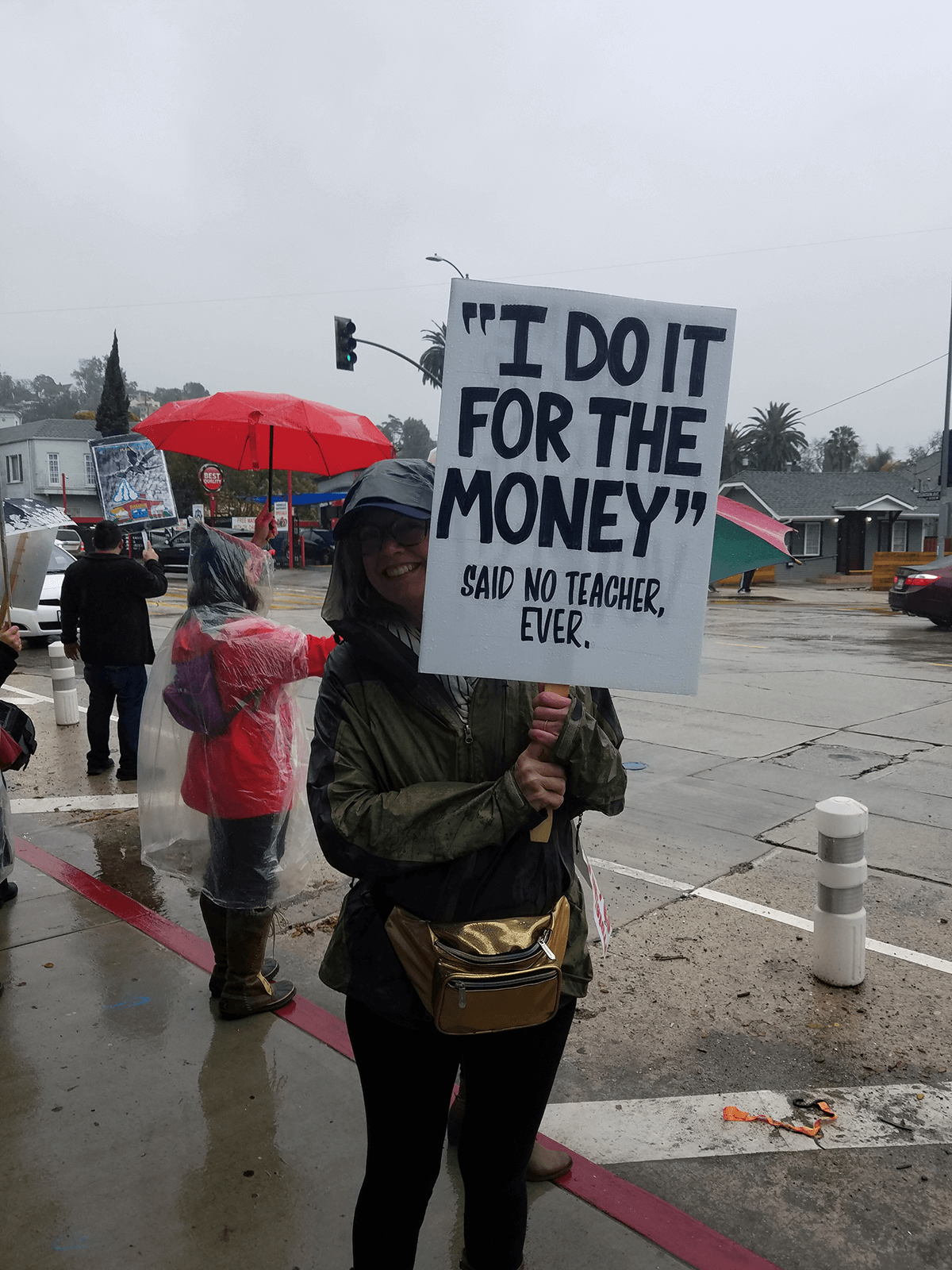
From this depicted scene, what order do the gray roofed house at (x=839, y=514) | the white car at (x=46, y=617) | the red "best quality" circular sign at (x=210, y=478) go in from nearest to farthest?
the white car at (x=46, y=617)
the red "best quality" circular sign at (x=210, y=478)
the gray roofed house at (x=839, y=514)

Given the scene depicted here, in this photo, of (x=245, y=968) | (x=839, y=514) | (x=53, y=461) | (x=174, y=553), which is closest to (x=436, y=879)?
(x=245, y=968)

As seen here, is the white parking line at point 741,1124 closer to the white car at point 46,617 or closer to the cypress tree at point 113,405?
the white car at point 46,617

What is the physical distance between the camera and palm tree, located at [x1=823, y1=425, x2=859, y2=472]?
309 ft

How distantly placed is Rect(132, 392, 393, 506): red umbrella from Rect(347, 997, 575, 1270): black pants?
3376mm

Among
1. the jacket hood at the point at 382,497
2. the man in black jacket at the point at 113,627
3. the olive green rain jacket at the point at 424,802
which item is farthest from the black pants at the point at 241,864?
the man in black jacket at the point at 113,627

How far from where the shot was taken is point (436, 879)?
1.79 metres

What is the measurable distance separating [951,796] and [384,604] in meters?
5.87

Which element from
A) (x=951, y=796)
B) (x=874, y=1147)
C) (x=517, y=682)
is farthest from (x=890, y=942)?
(x=517, y=682)

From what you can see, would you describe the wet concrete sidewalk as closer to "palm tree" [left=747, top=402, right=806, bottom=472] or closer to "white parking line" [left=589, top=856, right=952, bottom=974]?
"white parking line" [left=589, top=856, right=952, bottom=974]

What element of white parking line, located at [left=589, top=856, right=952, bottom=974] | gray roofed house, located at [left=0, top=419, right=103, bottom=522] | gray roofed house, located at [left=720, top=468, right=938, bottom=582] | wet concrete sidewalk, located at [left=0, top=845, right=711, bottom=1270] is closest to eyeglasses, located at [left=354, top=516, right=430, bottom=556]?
wet concrete sidewalk, located at [left=0, top=845, right=711, bottom=1270]

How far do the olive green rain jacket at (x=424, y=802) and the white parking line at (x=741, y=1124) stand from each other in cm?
126

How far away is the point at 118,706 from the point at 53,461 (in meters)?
58.9

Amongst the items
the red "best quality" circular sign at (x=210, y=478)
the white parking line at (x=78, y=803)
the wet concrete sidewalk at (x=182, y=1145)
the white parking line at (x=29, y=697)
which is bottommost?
the white parking line at (x=78, y=803)

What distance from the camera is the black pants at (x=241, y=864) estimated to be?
343 centimetres
